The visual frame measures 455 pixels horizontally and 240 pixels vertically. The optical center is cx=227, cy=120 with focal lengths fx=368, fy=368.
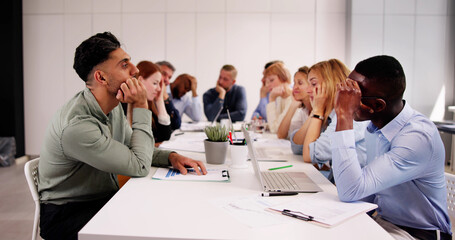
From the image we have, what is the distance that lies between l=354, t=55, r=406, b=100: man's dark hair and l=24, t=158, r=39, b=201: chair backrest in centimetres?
138

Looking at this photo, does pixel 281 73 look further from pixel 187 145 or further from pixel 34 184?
pixel 34 184

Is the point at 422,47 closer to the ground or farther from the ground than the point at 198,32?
closer to the ground

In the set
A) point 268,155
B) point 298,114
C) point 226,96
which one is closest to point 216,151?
point 268,155

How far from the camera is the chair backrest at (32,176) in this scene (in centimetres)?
148

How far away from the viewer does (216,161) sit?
1.81 m

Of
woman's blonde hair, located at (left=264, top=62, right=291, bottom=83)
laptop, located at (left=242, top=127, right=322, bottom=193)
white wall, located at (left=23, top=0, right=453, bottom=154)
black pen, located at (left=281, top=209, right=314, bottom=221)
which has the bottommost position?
laptop, located at (left=242, top=127, right=322, bottom=193)

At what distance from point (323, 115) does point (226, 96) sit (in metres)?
3.30

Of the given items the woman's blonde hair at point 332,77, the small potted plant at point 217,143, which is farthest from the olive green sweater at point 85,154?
the woman's blonde hair at point 332,77

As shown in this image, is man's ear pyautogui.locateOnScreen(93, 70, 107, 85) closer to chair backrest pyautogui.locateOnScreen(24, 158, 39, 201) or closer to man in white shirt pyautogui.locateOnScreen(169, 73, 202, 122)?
chair backrest pyautogui.locateOnScreen(24, 158, 39, 201)

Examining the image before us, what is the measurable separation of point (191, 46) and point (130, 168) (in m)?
4.33

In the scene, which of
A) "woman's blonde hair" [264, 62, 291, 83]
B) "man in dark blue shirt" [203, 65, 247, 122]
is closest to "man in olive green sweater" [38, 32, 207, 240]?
"woman's blonde hair" [264, 62, 291, 83]

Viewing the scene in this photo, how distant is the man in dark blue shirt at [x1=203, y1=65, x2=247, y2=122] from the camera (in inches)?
210

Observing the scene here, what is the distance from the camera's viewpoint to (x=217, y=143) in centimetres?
178

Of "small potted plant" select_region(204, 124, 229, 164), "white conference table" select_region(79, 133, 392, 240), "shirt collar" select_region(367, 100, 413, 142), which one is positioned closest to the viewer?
"white conference table" select_region(79, 133, 392, 240)
